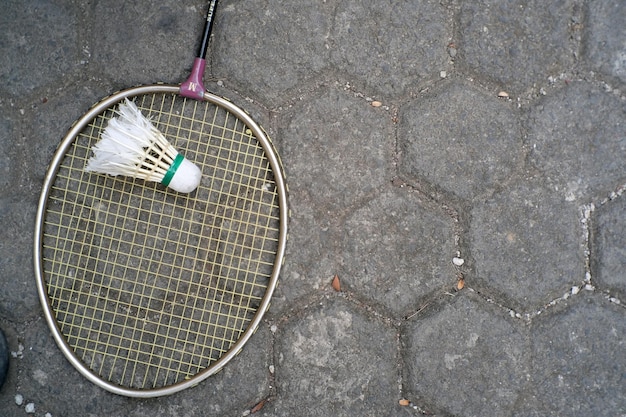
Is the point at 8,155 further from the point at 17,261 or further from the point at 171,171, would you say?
the point at 171,171

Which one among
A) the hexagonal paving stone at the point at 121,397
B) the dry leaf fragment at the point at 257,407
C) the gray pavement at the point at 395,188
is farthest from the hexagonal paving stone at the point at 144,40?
the dry leaf fragment at the point at 257,407

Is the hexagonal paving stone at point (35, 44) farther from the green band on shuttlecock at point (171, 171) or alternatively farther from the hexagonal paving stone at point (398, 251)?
the hexagonal paving stone at point (398, 251)

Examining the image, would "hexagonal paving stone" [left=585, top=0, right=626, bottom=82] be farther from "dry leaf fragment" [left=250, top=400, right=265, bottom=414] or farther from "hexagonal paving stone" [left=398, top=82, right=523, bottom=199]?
"dry leaf fragment" [left=250, top=400, right=265, bottom=414]

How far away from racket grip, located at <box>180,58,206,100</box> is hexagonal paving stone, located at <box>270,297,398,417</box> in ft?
2.51

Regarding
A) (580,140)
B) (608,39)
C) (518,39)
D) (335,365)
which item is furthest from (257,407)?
(608,39)

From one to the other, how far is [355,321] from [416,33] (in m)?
0.96

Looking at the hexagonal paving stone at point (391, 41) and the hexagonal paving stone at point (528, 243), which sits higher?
the hexagonal paving stone at point (391, 41)

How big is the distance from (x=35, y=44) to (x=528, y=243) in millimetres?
1727

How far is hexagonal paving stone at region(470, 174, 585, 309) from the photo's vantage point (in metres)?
1.89

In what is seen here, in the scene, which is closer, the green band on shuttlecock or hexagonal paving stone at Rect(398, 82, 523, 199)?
the green band on shuttlecock

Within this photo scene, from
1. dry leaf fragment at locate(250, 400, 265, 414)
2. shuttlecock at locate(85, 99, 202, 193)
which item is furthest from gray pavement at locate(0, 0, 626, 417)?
shuttlecock at locate(85, 99, 202, 193)

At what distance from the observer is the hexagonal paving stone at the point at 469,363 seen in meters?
1.88

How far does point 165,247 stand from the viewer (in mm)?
1869

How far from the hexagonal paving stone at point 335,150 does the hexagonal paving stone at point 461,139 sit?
0.08 metres
